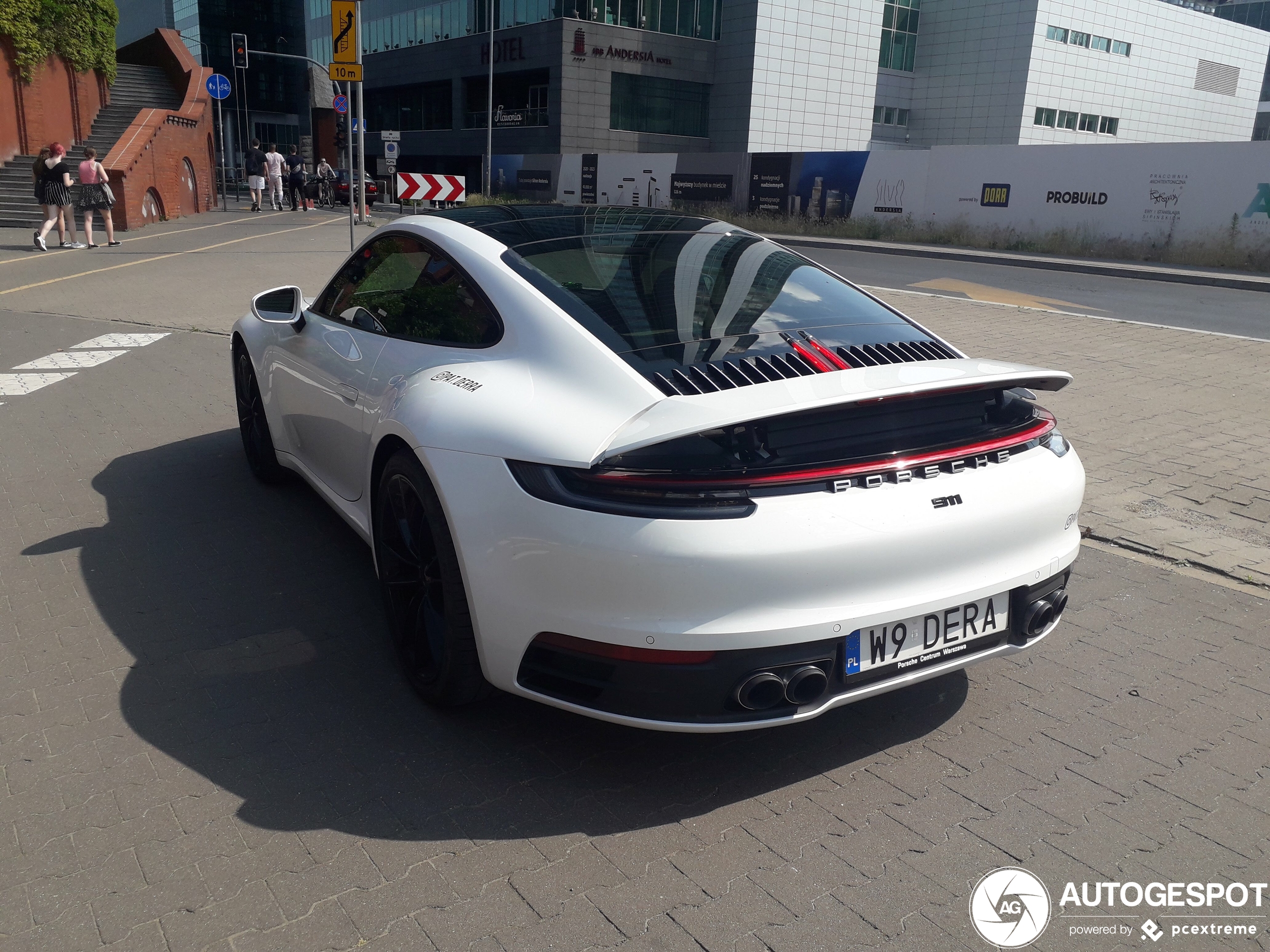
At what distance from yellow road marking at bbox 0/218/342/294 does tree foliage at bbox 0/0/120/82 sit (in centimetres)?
533

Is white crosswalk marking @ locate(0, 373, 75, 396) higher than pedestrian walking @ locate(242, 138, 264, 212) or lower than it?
lower

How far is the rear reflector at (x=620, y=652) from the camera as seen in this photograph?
8.60 feet

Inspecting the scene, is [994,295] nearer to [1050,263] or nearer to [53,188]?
[1050,263]

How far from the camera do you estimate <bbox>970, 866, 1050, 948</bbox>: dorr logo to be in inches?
95.5

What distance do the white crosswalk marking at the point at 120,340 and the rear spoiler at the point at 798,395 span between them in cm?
872

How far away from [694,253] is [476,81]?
59141mm

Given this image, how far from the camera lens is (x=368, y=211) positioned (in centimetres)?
3809

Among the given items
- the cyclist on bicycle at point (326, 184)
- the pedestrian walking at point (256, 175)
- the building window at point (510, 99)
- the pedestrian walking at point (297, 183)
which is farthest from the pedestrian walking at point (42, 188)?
the building window at point (510, 99)

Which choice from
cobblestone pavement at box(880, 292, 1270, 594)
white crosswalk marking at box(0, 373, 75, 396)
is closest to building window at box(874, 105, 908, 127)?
cobblestone pavement at box(880, 292, 1270, 594)

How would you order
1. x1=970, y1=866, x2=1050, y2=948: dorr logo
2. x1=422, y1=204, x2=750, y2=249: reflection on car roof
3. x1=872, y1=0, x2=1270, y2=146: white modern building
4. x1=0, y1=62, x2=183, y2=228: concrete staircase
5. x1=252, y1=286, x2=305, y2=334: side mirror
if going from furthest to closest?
x1=872, y1=0, x2=1270, y2=146: white modern building → x1=0, y1=62, x2=183, y2=228: concrete staircase → x1=252, y1=286, x2=305, y2=334: side mirror → x1=422, y1=204, x2=750, y2=249: reflection on car roof → x1=970, y1=866, x2=1050, y2=948: dorr logo

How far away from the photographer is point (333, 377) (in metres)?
4.21

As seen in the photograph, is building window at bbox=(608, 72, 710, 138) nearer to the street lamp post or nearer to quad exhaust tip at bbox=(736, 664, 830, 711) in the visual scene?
the street lamp post

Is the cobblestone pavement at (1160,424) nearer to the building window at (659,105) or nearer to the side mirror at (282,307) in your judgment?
the side mirror at (282,307)

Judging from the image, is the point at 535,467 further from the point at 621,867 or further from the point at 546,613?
the point at 621,867
